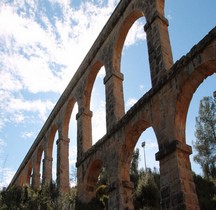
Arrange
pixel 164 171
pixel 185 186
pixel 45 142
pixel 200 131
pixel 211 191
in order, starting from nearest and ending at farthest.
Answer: pixel 185 186 → pixel 164 171 → pixel 211 191 → pixel 45 142 → pixel 200 131

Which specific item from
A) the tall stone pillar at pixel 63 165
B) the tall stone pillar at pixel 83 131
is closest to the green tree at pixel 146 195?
the tall stone pillar at pixel 83 131

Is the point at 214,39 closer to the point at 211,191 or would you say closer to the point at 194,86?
the point at 194,86

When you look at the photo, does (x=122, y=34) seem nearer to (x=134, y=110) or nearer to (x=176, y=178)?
(x=134, y=110)

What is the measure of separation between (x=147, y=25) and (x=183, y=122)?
13.6 feet

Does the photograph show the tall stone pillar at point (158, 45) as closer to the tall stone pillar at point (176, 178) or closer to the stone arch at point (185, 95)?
the stone arch at point (185, 95)

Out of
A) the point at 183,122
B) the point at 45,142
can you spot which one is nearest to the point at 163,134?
the point at 183,122

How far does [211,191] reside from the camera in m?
18.2

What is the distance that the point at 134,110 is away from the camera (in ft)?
36.4

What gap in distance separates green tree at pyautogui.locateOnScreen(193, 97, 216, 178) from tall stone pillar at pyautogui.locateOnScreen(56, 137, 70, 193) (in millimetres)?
12168

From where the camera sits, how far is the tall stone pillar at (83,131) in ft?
49.3

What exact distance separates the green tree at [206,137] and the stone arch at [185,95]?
17.4m

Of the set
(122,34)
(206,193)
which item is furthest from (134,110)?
(206,193)

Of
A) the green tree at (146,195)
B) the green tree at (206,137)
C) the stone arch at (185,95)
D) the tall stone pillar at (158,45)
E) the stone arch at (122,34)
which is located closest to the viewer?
the stone arch at (185,95)

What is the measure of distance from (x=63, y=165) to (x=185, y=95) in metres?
9.83
